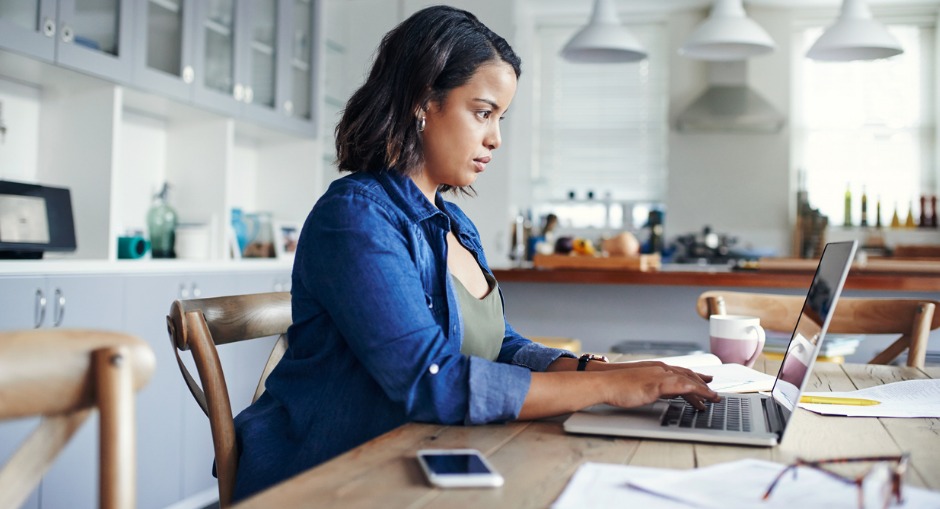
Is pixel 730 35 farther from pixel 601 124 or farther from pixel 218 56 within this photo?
pixel 601 124

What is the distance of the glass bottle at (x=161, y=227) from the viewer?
327 centimetres

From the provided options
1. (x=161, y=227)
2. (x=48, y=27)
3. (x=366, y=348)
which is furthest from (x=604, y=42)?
(x=366, y=348)

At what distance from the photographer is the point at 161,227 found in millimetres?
3273

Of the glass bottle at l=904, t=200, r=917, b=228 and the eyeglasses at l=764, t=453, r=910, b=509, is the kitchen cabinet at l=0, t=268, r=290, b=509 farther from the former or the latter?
the glass bottle at l=904, t=200, r=917, b=228

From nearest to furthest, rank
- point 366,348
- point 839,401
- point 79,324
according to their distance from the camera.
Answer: point 366,348 < point 839,401 < point 79,324

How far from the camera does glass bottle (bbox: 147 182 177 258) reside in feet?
10.7

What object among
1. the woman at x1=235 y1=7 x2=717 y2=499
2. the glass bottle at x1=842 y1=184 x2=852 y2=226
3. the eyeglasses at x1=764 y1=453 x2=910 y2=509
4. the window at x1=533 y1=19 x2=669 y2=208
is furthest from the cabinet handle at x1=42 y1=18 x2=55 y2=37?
the glass bottle at x1=842 y1=184 x2=852 y2=226

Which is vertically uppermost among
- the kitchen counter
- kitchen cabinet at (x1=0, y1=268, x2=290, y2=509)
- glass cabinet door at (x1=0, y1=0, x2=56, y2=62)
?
glass cabinet door at (x1=0, y1=0, x2=56, y2=62)

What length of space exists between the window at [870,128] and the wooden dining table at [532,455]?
5.56m

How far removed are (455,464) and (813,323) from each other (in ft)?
1.78

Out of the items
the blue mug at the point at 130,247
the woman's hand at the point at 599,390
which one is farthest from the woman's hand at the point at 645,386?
the blue mug at the point at 130,247

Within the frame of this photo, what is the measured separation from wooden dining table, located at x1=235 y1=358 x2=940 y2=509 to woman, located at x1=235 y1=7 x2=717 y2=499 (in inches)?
1.9

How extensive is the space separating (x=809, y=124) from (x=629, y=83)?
1.34m

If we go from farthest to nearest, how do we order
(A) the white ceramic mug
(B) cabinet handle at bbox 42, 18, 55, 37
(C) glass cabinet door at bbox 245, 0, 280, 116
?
(C) glass cabinet door at bbox 245, 0, 280, 116
(B) cabinet handle at bbox 42, 18, 55, 37
(A) the white ceramic mug
